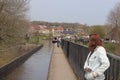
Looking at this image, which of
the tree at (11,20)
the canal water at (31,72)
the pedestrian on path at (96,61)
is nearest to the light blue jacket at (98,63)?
the pedestrian on path at (96,61)

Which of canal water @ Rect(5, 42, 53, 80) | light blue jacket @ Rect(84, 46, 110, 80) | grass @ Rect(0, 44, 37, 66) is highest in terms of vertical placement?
light blue jacket @ Rect(84, 46, 110, 80)

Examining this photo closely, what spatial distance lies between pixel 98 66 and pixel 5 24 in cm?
3505

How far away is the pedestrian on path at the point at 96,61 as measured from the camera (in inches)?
221

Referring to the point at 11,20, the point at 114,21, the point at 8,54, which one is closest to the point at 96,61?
the point at 8,54

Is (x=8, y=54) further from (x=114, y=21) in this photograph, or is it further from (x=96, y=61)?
(x=114, y=21)

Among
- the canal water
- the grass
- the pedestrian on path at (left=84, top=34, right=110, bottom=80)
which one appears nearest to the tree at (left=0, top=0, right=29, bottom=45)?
the grass

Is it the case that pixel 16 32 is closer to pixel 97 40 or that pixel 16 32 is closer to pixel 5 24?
pixel 5 24

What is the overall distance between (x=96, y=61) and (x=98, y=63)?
6cm

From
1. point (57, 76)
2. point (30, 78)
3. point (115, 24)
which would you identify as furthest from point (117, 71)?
point (115, 24)

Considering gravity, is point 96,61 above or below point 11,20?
below

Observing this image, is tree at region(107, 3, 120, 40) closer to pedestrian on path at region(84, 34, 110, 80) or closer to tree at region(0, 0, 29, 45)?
tree at region(0, 0, 29, 45)

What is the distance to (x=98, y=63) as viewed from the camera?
570 centimetres

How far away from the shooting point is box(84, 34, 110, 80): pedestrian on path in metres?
5.60

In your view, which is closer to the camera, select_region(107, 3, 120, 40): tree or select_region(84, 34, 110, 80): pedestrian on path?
select_region(84, 34, 110, 80): pedestrian on path
